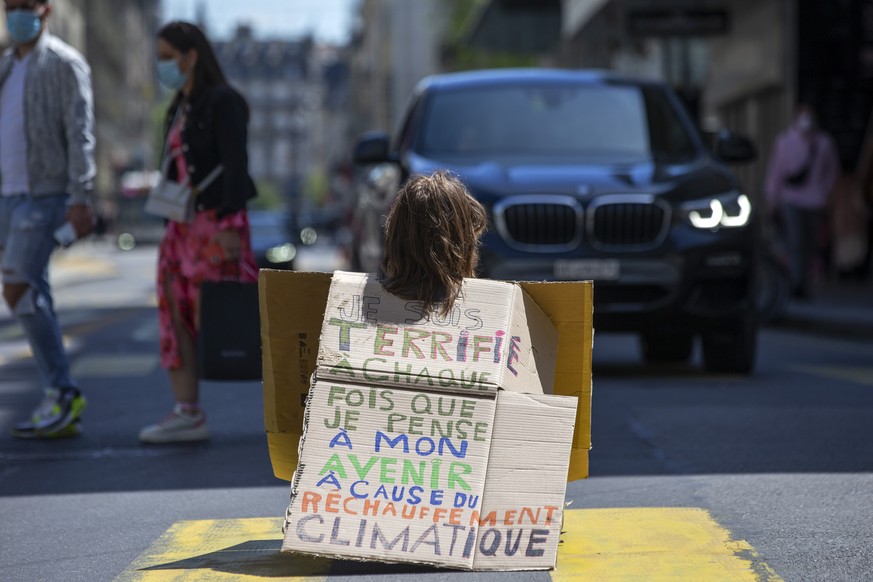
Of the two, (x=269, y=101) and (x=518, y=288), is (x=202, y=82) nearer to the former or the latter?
(x=518, y=288)

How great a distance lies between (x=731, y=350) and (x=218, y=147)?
12.3 feet

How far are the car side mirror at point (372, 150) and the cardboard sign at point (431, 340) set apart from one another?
4.91 metres

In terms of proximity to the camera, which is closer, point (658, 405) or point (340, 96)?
point (658, 405)

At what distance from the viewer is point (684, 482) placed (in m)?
5.83

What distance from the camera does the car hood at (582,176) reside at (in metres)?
8.84

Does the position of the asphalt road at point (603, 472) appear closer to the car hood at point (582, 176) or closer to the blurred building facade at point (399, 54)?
the car hood at point (582, 176)

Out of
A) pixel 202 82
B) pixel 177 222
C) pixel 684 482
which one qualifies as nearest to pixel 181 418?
pixel 177 222

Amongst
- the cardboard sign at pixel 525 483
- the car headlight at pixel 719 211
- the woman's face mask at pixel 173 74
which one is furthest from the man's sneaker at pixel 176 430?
the car headlight at pixel 719 211

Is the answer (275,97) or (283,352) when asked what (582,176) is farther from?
(275,97)

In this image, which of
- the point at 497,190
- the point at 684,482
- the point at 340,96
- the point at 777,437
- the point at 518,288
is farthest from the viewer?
the point at 340,96

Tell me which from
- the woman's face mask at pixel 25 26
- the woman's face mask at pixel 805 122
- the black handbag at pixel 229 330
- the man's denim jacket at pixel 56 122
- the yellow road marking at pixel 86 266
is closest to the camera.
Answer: the black handbag at pixel 229 330

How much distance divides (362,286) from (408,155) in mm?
5245

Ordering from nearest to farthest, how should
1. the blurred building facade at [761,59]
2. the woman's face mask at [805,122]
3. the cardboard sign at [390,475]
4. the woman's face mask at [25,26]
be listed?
the cardboard sign at [390,475] < the woman's face mask at [25,26] < the woman's face mask at [805,122] < the blurred building facade at [761,59]

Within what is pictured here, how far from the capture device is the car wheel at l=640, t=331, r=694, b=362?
35.1 ft
